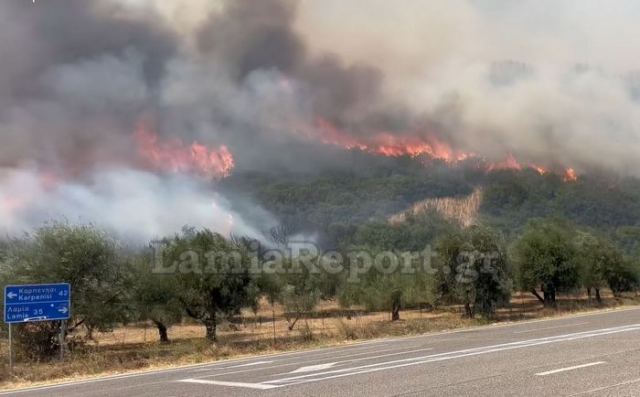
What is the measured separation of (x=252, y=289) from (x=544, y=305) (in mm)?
38838

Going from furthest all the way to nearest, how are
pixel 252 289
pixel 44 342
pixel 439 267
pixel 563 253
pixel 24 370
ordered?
pixel 563 253 < pixel 439 267 < pixel 252 289 < pixel 44 342 < pixel 24 370

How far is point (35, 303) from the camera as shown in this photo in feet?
80.0

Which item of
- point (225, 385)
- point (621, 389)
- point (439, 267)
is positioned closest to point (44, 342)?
point (225, 385)

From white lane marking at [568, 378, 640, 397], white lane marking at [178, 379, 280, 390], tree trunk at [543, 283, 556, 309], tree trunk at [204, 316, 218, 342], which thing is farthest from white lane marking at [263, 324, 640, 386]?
tree trunk at [543, 283, 556, 309]

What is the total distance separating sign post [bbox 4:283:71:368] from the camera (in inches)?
925

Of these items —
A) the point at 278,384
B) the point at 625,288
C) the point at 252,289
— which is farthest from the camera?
the point at 625,288

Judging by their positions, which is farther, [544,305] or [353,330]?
[544,305]

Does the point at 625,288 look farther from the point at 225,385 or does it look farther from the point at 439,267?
the point at 225,385

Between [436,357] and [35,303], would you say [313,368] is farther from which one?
[35,303]

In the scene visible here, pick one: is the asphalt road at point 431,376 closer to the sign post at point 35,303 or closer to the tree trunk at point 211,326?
the sign post at point 35,303

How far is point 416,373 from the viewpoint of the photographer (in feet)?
49.0

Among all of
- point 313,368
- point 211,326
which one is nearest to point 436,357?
point 313,368

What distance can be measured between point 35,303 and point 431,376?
1763 centimetres

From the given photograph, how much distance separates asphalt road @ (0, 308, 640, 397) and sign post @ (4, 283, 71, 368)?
253 inches
